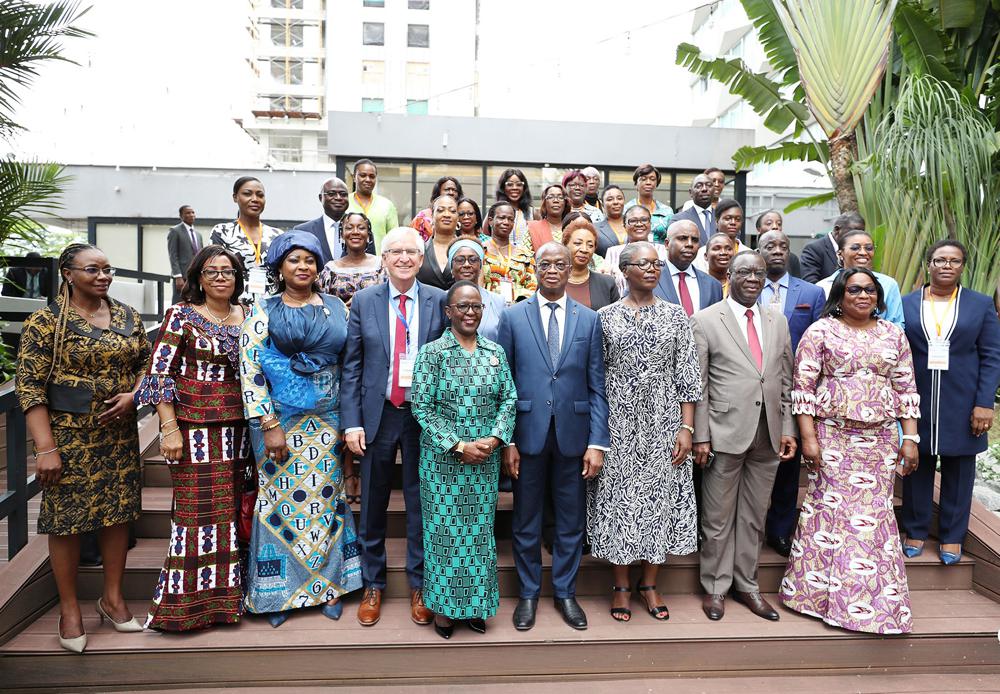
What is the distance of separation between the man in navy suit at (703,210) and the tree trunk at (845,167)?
1768 millimetres

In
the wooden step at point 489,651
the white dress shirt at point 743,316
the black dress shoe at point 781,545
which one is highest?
the white dress shirt at point 743,316

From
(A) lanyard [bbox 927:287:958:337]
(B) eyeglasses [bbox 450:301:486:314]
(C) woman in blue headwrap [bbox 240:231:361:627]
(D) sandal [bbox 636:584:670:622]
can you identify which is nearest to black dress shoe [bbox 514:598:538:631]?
(D) sandal [bbox 636:584:670:622]

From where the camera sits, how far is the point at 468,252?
399 cm

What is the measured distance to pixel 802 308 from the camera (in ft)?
15.1

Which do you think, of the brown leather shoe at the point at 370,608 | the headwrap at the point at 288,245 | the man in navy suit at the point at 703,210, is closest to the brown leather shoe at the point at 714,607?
the brown leather shoe at the point at 370,608

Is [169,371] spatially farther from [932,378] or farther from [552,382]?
[932,378]

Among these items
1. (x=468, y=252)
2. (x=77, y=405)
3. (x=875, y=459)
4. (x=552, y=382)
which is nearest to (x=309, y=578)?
(x=77, y=405)

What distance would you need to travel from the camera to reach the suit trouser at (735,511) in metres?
3.94

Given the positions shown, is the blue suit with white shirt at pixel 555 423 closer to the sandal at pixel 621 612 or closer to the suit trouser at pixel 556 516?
the suit trouser at pixel 556 516

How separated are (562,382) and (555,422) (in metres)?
0.23

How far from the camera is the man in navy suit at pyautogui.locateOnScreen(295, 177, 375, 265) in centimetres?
523

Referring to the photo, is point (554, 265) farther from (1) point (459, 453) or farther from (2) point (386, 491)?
(2) point (386, 491)

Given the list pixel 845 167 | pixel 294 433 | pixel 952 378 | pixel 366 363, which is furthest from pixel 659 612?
pixel 845 167

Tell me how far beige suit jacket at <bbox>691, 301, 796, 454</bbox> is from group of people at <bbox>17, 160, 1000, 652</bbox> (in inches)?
0.5
